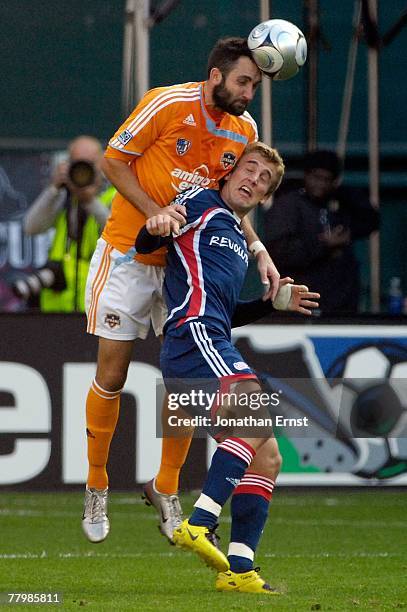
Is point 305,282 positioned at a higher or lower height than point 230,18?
lower

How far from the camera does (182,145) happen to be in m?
7.35

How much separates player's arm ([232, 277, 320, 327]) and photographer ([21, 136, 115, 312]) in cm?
328

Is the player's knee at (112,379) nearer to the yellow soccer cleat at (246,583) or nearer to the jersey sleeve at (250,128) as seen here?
the jersey sleeve at (250,128)

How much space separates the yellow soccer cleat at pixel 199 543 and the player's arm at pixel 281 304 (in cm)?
120

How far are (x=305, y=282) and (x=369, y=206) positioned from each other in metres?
0.96

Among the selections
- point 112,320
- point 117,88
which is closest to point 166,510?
point 112,320

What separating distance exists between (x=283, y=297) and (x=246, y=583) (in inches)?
52.7

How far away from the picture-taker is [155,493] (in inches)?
304

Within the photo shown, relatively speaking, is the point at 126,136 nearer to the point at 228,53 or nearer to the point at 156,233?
the point at 228,53

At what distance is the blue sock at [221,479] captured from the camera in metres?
6.28

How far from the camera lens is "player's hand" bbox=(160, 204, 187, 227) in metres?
6.65

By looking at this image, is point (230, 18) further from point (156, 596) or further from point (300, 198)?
point (156, 596)

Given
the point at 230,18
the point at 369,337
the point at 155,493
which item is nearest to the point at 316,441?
the point at 369,337

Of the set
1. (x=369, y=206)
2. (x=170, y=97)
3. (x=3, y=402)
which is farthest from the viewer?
(x=369, y=206)
